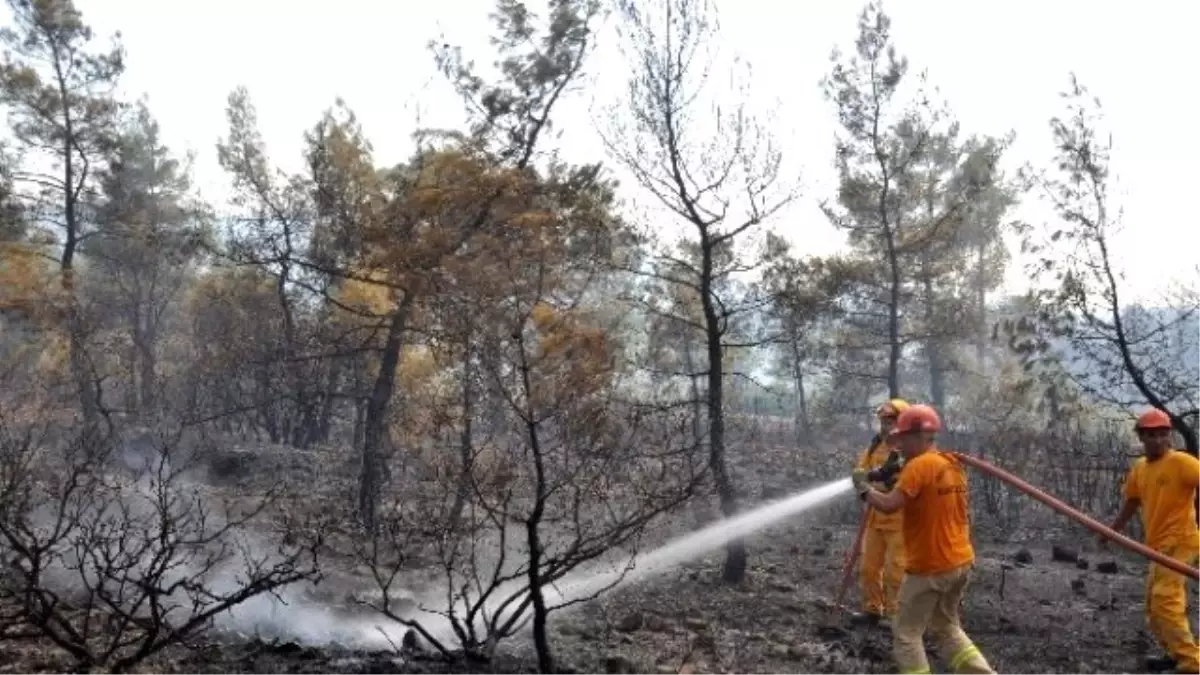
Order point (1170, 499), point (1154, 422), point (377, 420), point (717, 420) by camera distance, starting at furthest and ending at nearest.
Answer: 1. point (377, 420)
2. point (717, 420)
3. point (1154, 422)
4. point (1170, 499)

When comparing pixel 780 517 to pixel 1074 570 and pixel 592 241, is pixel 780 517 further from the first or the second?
pixel 592 241

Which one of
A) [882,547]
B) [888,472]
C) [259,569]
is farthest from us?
[882,547]

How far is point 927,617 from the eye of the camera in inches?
228

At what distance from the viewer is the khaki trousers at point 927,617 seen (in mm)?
5691

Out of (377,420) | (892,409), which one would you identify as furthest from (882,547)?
(377,420)

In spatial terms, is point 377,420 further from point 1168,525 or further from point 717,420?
point 1168,525

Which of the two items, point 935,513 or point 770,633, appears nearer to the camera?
Result: point 935,513

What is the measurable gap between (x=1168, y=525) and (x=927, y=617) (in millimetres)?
2365

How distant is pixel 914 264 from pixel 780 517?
24.8 ft

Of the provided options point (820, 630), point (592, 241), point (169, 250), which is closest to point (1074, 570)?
point (820, 630)

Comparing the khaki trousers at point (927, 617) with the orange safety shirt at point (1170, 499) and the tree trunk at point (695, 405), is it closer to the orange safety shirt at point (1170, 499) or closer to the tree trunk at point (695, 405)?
the orange safety shirt at point (1170, 499)

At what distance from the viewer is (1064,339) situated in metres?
15.6

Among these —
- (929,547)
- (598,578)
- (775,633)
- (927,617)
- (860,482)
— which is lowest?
(775,633)

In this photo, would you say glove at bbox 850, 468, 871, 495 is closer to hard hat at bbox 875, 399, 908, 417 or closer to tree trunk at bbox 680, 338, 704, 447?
tree trunk at bbox 680, 338, 704, 447
